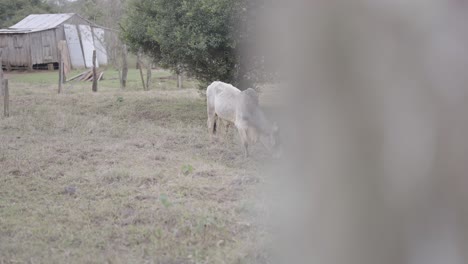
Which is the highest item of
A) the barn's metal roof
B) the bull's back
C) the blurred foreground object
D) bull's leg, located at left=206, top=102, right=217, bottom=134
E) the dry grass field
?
the barn's metal roof

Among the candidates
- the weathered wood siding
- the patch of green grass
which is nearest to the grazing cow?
the patch of green grass

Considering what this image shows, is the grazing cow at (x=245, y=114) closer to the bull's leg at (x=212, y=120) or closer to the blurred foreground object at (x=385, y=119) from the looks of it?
the bull's leg at (x=212, y=120)

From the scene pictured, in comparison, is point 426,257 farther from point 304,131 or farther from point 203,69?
point 203,69

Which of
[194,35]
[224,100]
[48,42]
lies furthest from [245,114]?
[48,42]

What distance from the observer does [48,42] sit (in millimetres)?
27406

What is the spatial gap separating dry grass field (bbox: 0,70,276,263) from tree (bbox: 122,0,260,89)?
4.81ft

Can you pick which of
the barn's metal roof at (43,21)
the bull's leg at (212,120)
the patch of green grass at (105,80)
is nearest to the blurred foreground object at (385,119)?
the bull's leg at (212,120)

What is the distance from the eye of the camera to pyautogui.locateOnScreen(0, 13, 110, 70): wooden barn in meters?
27.0

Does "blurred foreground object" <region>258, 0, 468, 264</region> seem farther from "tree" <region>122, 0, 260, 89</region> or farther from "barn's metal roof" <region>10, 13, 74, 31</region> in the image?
"barn's metal roof" <region>10, 13, 74, 31</region>

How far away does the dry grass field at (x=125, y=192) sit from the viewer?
4652 mm

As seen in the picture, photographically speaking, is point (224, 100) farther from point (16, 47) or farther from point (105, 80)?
point (16, 47)

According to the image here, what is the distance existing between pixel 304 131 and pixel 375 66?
348 millimetres

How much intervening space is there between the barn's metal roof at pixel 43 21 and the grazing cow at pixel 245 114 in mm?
19857

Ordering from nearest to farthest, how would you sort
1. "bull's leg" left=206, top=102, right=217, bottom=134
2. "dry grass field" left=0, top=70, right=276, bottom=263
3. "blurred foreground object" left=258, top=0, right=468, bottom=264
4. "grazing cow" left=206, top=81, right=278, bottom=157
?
1. "blurred foreground object" left=258, top=0, right=468, bottom=264
2. "dry grass field" left=0, top=70, right=276, bottom=263
3. "grazing cow" left=206, top=81, right=278, bottom=157
4. "bull's leg" left=206, top=102, right=217, bottom=134
